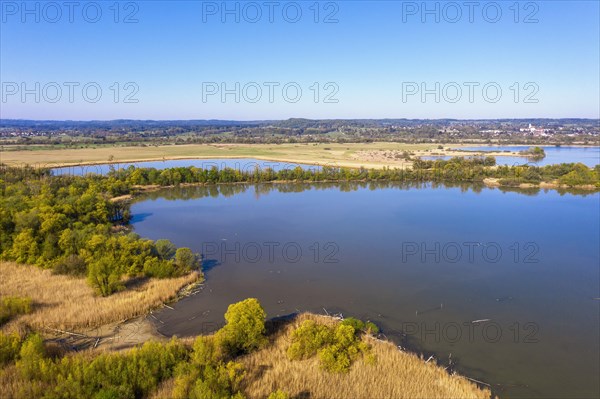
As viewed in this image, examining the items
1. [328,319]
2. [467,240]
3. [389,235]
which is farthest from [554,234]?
[328,319]

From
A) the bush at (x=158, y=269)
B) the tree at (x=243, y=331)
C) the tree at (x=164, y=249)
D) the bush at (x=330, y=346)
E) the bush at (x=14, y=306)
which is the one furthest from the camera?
the tree at (x=164, y=249)

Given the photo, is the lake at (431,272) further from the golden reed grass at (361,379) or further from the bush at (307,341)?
the bush at (307,341)

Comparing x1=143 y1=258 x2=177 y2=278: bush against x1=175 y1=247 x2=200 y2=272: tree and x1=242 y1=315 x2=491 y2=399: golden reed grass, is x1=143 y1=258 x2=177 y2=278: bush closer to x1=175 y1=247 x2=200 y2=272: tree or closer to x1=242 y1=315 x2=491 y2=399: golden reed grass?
x1=175 y1=247 x2=200 y2=272: tree

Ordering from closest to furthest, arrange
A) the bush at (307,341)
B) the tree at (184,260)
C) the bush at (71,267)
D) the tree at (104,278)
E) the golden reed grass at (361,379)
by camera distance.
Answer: the golden reed grass at (361,379) → the bush at (307,341) → the tree at (104,278) → the bush at (71,267) → the tree at (184,260)

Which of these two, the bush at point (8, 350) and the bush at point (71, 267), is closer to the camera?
the bush at point (8, 350)

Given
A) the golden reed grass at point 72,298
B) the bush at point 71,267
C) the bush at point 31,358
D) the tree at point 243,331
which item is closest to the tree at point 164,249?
the golden reed grass at point 72,298

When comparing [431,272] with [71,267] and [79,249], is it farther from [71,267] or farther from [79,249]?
[79,249]
